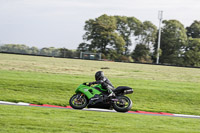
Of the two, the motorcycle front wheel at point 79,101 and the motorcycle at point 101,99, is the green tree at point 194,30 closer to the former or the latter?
the motorcycle at point 101,99

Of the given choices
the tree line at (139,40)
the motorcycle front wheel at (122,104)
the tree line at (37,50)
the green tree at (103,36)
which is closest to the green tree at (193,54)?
the tree line at (139,40)

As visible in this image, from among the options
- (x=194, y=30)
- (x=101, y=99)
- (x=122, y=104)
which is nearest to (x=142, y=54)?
(x=194, y=30)

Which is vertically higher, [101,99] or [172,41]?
[172,41]

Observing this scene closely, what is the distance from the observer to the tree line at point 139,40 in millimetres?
73438

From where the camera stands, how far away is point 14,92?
16469 millimetres

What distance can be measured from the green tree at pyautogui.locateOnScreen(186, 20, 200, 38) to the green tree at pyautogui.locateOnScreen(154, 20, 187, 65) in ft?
28.0

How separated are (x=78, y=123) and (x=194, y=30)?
81530 mm

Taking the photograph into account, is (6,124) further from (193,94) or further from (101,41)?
(101,41)

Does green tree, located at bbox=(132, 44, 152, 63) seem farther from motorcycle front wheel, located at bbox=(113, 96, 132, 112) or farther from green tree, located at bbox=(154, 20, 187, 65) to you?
motorcycle front wheel, located at bbox=(113, 96, 132, 112)

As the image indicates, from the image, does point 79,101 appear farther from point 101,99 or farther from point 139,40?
point 139,40

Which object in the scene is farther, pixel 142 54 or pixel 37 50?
pixel 142 54

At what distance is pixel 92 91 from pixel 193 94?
9.54m

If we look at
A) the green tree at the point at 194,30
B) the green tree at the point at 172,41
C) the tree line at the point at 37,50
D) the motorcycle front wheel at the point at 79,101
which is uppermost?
the green tree at the point at 194,30

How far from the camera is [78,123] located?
898 cm
